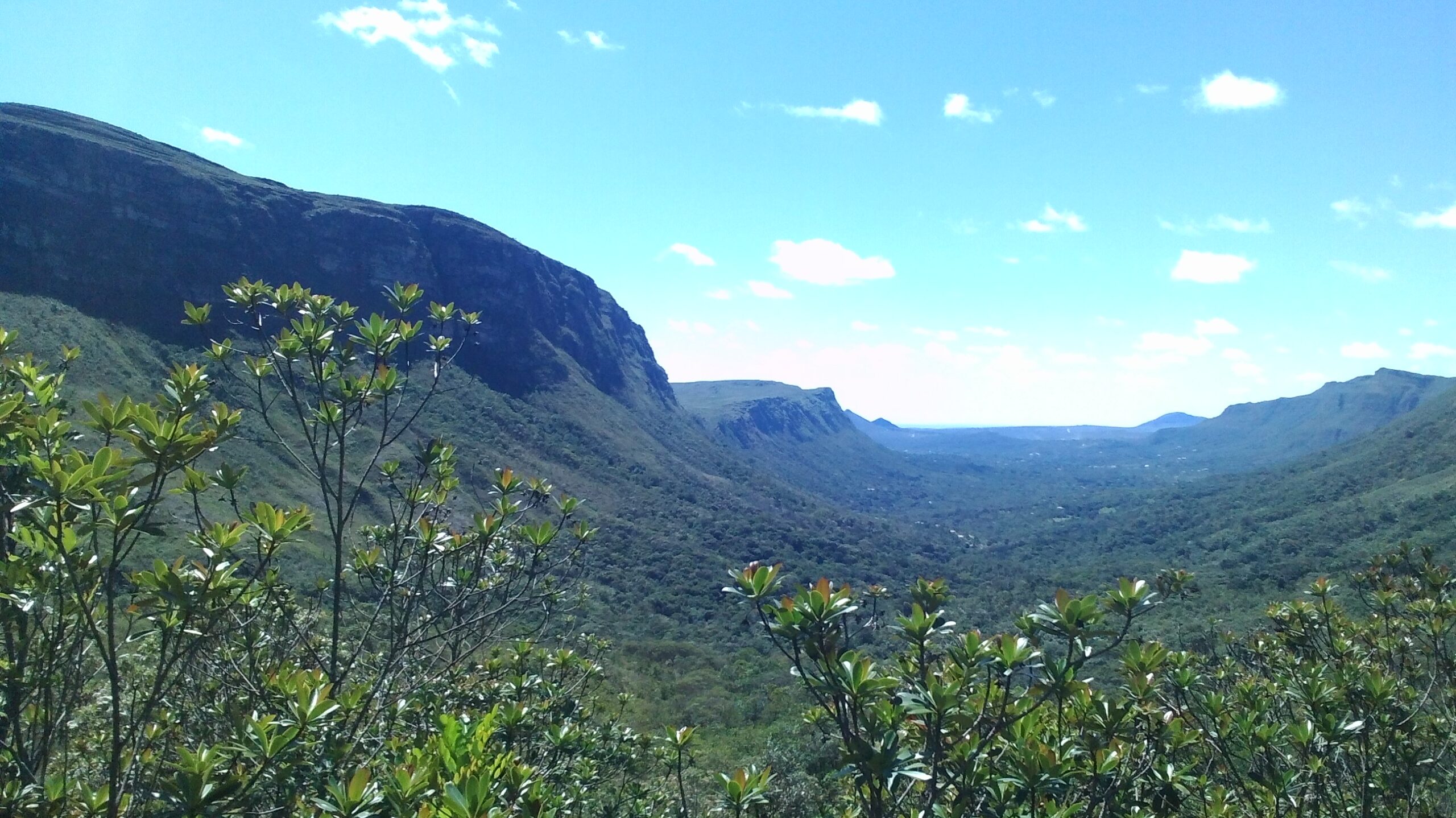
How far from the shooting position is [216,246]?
2579 inches

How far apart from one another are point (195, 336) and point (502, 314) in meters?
44.9

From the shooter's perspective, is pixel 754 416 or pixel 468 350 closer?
pixel 468 350

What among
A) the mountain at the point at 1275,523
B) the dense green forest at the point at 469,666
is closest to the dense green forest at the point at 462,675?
the dense green forest at the point at 469,666

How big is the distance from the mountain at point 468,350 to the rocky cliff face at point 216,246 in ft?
0.61

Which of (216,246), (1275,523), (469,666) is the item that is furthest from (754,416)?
(469,666)

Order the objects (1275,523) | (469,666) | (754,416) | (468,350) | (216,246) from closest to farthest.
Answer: (469,666), (216,246), (468,350), (1275,523), (754,416)

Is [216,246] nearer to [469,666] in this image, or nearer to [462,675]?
[469,666]

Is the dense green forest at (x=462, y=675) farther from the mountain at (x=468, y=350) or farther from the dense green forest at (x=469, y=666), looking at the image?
the mountain at (x=468, y=350)

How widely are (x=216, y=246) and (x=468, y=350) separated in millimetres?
27302

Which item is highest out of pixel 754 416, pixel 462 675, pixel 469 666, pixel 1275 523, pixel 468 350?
pixel 468 350

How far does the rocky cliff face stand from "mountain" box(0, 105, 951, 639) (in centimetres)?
19

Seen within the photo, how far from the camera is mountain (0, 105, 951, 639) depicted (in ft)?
168

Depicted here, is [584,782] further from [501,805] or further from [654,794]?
[501,805]

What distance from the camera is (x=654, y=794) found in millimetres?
6625
